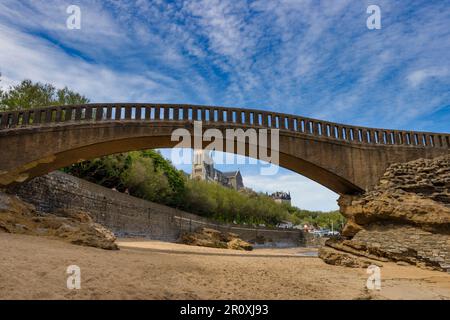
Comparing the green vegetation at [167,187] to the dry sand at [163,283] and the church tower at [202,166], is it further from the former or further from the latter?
the church tower at [202,166]

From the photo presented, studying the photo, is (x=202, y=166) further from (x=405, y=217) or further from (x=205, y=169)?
(x=405, y=217)

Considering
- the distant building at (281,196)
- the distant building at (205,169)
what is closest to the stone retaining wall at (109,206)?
the distant building at (205,169)

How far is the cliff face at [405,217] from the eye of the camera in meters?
13.3

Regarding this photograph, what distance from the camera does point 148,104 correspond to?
1628 centimetres

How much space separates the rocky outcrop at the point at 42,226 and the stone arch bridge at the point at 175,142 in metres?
2.55

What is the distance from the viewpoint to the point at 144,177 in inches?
1241

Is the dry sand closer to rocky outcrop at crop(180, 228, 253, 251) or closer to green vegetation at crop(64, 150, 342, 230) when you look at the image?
rocky outcrop at crop(180, 228, 253, 251)

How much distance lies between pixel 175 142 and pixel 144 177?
15704 mm

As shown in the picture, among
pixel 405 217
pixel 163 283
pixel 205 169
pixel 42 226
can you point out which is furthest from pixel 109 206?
pixel 205 169

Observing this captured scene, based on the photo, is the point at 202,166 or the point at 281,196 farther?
the point at 281,196

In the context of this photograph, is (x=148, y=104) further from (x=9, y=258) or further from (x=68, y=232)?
(x=9, y=258)

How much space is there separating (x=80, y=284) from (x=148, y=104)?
11956 millimetres

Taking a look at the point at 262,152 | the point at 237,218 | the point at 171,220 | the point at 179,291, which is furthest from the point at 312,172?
the point at 237,218

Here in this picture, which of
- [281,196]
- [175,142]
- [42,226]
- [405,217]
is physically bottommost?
[42,226]
